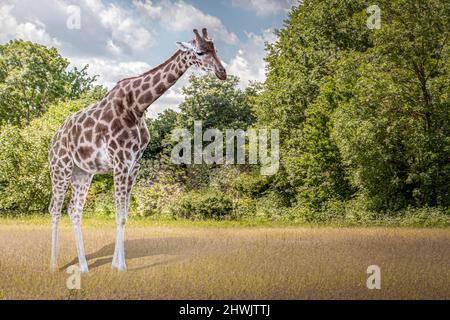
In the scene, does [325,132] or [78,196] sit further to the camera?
[325,132]

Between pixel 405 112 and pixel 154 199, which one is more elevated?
pixel 405 112

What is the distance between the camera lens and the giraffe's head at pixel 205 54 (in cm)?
983

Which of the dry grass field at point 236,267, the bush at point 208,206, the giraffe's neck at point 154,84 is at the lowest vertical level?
the dry grass field at point 236,267

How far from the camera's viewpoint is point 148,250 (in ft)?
46.8

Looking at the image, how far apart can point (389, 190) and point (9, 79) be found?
28961 millimetres

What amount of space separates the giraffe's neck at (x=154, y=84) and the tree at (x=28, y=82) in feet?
110

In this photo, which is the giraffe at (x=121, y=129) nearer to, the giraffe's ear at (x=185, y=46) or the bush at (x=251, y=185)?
the giraffe's ear at (x=185, y=46)

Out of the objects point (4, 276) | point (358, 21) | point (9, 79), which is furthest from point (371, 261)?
point (9, 79)

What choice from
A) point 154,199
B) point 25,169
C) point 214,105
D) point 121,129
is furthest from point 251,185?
point 121,129

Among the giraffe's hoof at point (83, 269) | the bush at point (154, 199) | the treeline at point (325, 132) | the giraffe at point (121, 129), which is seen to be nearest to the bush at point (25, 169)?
the treeline at point (325, 132)

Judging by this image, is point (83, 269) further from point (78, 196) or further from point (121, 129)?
point (121, 129)

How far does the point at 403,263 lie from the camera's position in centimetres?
1270

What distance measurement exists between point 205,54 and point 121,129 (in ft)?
6.56
